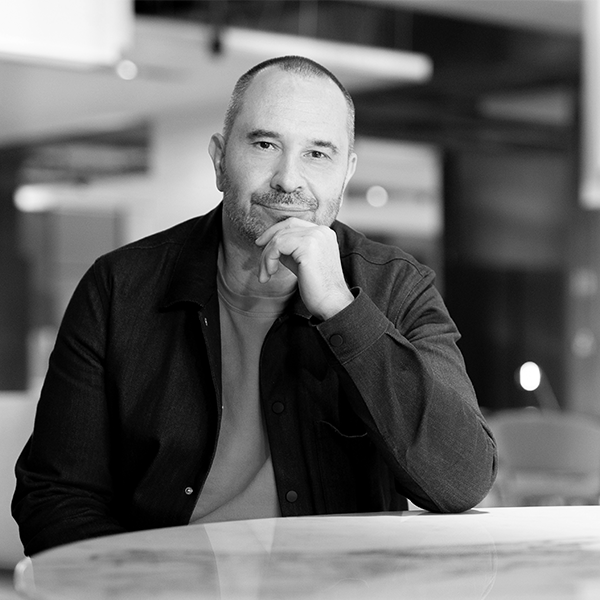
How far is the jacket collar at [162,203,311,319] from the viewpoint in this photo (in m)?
2.12

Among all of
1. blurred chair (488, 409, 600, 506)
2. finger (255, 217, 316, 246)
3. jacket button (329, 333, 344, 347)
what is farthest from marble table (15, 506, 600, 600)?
blurred chair (488, 409, 600, 506)

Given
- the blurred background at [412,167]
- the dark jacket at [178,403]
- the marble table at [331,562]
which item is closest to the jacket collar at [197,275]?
the dark jacket at [178,403]

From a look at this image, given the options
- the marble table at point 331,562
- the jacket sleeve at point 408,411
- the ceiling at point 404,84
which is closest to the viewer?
the marble table at point 331,562

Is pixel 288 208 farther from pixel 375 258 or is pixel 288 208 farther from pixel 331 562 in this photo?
pixel 331 562

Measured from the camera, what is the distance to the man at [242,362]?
1980 mm

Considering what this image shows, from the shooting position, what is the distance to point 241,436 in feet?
6.70

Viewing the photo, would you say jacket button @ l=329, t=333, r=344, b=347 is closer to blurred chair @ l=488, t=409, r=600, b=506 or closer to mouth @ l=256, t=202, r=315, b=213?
mouth @ l=256, t=202, r=315, b=213

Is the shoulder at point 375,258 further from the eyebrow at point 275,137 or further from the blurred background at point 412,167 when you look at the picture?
the blurred background at point 412,167

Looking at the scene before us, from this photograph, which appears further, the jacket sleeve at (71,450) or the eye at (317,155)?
the eye at (317,155)

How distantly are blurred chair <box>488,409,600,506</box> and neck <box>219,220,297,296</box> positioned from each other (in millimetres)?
2117

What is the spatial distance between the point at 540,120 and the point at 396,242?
1499 mm

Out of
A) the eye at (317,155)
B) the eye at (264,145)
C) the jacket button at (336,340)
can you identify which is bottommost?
the jacket button at (336,340)

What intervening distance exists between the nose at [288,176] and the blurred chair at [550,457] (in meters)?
2.28

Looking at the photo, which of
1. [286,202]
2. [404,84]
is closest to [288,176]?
[286,202]
